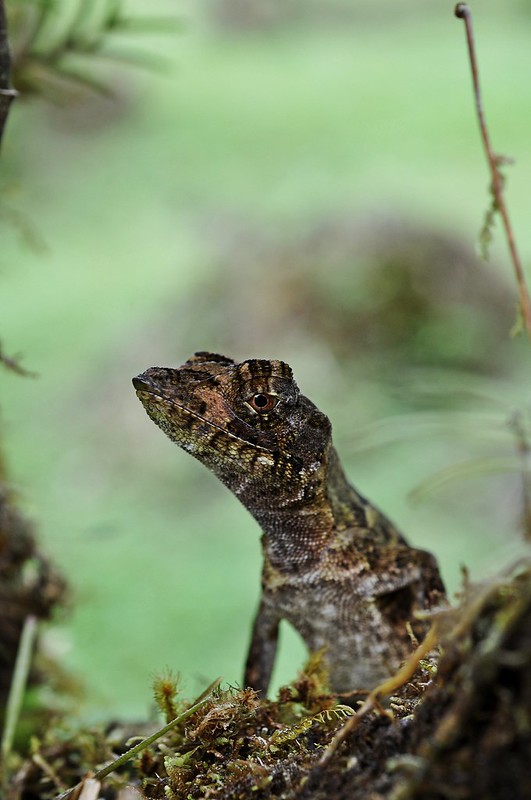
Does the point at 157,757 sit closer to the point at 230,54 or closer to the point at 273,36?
the point at 230,54

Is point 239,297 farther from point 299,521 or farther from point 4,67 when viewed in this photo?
point 4,67

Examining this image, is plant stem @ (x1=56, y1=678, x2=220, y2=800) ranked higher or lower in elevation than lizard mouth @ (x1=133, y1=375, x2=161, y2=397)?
lower

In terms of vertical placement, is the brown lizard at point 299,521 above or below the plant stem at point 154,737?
above

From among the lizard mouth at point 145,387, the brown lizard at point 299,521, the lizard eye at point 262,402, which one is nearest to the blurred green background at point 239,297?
the brown lizard at point 299,521

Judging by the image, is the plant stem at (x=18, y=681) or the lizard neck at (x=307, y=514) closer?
the lizard neck at (x=307, y=514)

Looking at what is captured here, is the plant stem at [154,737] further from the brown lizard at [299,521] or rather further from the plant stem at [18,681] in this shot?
the plant stem at [18,681]

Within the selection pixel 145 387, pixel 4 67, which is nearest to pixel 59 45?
pixel 4 67

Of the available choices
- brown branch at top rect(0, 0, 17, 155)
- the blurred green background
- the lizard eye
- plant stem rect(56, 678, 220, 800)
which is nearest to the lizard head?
the lizard eye

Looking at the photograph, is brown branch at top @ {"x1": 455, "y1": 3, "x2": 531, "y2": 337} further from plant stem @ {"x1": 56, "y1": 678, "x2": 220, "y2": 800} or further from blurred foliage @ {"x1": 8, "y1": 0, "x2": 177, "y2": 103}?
blurred foliage @ {"x1": 8, "y1": 0, "x2": 177, "y2": 103}

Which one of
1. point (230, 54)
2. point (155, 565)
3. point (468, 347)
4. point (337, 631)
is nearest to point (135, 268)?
point (468, 347)
